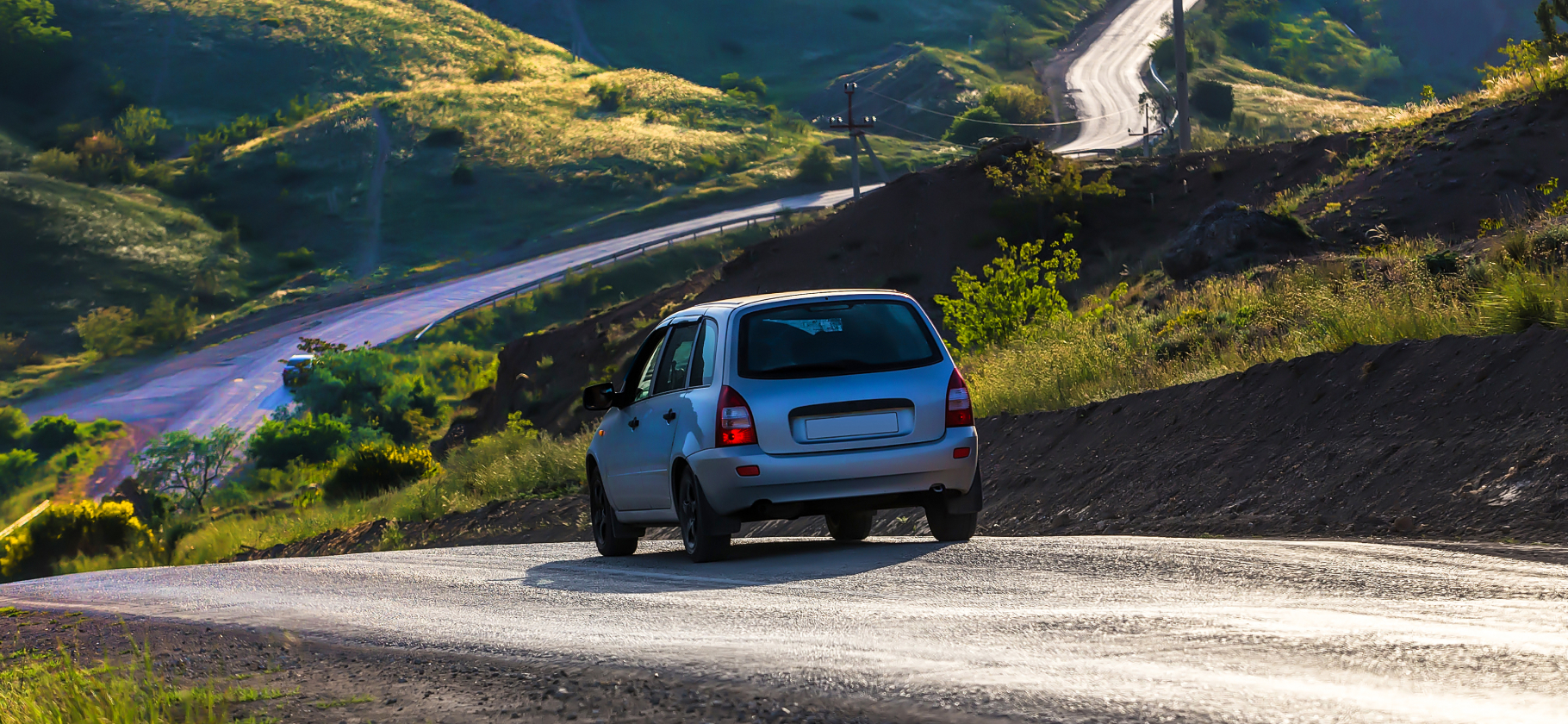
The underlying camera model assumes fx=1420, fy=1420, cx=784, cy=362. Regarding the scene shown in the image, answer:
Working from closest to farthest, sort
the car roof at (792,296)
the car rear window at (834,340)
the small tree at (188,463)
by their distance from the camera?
the car rear window at (834,340), the car roof at (792,296), the small tree at (188,463)

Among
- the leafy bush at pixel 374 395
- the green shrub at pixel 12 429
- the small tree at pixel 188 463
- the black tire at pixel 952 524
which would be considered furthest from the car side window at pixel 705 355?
the green shrub at pixel 12 429

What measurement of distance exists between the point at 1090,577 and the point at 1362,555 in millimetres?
1514

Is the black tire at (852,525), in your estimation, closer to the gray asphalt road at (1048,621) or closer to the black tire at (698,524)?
the gray asphalt road at (1048,621)

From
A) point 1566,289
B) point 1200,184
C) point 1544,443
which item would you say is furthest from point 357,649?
point 1200,184

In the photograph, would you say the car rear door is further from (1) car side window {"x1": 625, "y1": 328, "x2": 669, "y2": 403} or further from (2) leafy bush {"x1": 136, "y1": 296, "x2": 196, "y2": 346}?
(2) leafy bush {"x1": 136, "y1": 296, "x2": 196, "y2": 346}

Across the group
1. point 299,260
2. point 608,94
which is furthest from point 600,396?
point 608,94

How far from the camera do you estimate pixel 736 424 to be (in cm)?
946

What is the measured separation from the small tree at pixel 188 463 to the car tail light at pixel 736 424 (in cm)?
6063

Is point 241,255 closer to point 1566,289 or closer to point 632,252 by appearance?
point 632,252

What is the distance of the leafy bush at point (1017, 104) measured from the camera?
4577 inches

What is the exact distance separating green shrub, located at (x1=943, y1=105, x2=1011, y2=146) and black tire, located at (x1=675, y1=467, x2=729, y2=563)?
106 m

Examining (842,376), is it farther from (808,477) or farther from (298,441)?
(298,441)

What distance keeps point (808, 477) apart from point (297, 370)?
73073 millimetres

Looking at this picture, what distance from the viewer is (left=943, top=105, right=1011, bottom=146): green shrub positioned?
116 m
